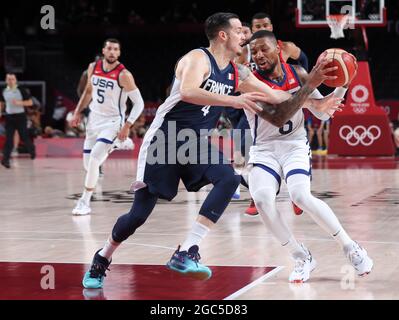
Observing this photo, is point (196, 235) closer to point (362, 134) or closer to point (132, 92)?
point (132, 92)

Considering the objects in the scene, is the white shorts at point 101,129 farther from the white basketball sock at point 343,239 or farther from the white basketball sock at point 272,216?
the white basketball sock at point 343,239

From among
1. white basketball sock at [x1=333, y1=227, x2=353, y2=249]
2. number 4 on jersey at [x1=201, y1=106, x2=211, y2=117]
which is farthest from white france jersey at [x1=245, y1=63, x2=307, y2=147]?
white basketball sock at [x1=333, y1=227, x2=353, y2=249]

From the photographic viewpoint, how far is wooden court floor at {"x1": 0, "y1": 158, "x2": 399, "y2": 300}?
5504 millimetres

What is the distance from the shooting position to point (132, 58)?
2503 centimetres

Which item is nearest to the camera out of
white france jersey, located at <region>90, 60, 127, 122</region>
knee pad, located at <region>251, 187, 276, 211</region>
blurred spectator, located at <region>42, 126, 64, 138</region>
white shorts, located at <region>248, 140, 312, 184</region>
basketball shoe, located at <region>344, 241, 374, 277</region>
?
basketball shoe, located at <region>344, 241, 374, 277</region>

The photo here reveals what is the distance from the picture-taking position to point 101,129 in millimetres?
9891

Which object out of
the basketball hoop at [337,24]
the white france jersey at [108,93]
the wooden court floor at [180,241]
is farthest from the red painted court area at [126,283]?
the basketball hoop at [337,24]

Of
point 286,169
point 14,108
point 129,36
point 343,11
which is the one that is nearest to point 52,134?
point 14,108

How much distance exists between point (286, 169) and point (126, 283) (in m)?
1.29

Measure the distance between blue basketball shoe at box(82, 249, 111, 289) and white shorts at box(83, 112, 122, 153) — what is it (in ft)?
13.6

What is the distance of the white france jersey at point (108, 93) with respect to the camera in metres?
9.98

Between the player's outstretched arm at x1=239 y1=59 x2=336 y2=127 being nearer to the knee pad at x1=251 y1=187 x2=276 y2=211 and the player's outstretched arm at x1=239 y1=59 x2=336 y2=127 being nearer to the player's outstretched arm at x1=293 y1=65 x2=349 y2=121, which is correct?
the player's outstretched arm at x1=293 y1=65 x2=349 y2=121

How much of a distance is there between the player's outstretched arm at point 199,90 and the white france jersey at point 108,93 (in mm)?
4442
